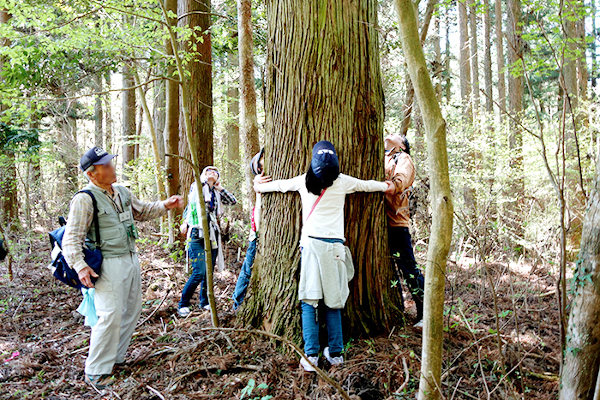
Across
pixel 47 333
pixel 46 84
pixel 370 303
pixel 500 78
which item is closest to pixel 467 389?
pixel 370 303

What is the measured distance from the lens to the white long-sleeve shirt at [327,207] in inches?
139

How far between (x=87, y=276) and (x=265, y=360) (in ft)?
5.56

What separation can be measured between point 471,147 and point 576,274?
29.6 ft

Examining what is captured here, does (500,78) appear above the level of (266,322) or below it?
above

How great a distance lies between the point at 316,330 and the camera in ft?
11.3

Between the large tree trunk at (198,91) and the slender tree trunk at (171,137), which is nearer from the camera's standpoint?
the large tree trunk at (198,91)

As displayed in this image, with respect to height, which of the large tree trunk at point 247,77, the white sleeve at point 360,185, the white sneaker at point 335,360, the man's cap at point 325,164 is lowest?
the white sneaker at point 335,360

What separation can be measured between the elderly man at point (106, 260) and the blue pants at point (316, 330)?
1.63 m

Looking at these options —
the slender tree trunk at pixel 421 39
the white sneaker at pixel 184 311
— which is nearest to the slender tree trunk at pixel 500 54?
the slender tree trunk at pixel 421 39

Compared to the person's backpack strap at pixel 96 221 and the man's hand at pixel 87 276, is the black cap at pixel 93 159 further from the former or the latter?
the man's hand at pixel 87 276

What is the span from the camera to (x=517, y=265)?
24.2 ft

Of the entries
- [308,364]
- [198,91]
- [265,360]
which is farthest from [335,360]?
[198,91]

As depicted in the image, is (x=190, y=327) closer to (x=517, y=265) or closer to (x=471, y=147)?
(x=517, y=265)

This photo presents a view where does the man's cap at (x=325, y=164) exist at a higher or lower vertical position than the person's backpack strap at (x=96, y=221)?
higher
